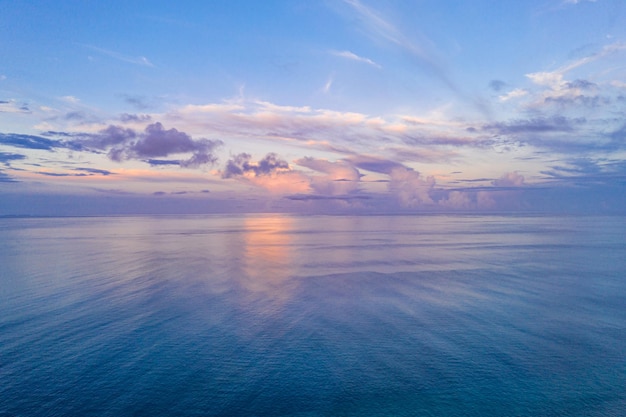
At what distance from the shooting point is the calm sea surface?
2194cm

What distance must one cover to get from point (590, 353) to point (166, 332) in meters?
31.6

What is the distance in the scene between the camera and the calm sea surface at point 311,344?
2194 centimetres

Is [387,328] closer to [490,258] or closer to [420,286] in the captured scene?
[420,286]

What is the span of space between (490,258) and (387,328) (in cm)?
4956

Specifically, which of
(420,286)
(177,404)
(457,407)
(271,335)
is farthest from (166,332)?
(420,286)

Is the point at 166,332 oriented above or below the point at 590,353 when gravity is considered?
below

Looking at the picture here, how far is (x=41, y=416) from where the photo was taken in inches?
798

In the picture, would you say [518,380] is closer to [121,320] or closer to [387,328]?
[387,328]

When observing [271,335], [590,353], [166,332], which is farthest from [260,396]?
[590,353]

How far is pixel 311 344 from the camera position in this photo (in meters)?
29.9

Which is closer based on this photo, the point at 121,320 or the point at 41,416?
the point at 41,416

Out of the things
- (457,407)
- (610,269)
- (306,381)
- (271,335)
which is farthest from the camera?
(610,269)

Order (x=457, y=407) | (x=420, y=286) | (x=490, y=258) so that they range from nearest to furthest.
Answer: (x=457, y=407), (x=420, y=286), (x=490, y=258)

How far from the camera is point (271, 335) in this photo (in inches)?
1249
